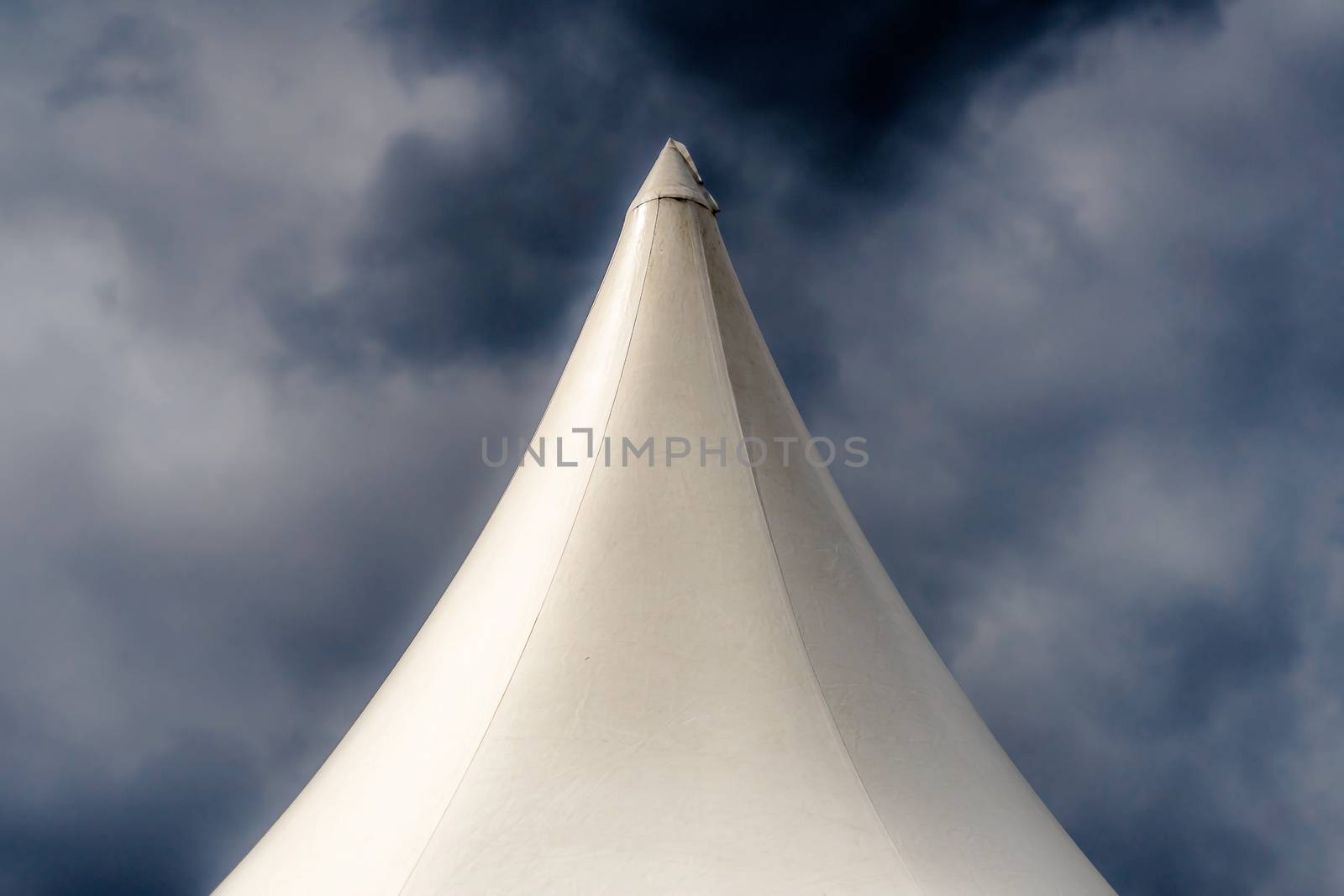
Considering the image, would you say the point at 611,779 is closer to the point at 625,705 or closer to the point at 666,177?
the point at 625,705

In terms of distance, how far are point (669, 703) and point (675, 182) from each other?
13.6 feet

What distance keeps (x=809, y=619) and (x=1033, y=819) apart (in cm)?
172

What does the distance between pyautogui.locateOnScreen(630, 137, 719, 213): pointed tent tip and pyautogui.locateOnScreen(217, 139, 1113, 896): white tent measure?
73cm

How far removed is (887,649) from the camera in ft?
20.1

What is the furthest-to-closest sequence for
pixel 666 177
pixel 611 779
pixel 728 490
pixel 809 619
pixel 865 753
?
pixel 666 177 → pixel 728 490 → pixel 809 619 → pixel 865 753 → pixel 611 779

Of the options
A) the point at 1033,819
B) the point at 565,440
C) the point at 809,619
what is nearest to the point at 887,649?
the point at 809,619

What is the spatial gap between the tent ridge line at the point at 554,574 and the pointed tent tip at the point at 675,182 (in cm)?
18

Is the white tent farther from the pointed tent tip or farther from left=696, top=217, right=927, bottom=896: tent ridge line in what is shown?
the pointed tent tip

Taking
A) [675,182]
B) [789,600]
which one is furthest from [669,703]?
[675,182]

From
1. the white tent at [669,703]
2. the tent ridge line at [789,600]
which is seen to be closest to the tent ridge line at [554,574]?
the white tent at [669,703]

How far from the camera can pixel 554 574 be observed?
5895 millimetres

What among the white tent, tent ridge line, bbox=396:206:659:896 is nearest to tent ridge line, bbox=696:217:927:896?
the white tent

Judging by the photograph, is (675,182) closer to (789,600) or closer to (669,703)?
(789,600)

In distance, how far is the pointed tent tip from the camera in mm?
7855
